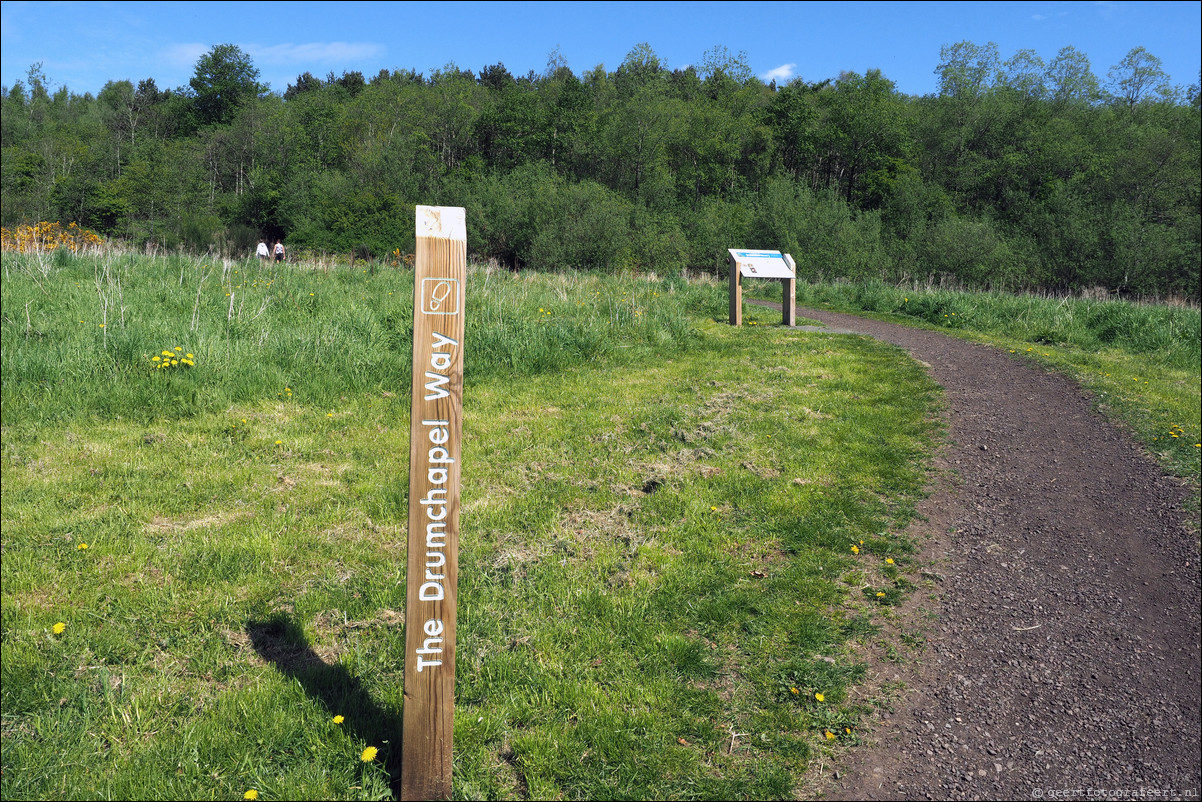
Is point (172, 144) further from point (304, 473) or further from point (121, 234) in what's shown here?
point (304, 473)

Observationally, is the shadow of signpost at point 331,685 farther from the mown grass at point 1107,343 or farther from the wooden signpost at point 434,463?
the mown grass at point 1107,343

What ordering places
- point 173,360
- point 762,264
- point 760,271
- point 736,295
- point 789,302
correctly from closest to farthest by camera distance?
1. point 173,360
2. point 760,271
3. point 762,264
4. point 736,295
5. point 789,302

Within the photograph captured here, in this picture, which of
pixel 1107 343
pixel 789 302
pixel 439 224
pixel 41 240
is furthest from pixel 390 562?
pixel 41 240

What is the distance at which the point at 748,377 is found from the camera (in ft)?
31.3

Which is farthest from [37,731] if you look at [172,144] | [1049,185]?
[172,144]

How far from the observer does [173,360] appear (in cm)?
740

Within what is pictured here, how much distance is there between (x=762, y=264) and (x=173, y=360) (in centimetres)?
978

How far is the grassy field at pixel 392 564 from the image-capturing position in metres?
2.99

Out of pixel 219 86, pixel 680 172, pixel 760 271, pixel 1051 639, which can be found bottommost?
pixel 1051 639

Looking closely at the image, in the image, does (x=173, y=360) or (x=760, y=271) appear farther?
(x=760, y=271)

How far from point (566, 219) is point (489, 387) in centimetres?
3591

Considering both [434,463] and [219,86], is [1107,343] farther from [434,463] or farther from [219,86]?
[219,86]

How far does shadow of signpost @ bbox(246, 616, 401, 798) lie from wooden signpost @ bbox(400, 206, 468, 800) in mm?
442

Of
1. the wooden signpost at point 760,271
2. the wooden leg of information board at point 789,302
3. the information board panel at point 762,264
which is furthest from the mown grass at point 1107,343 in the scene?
the information board panel at point 762,264
